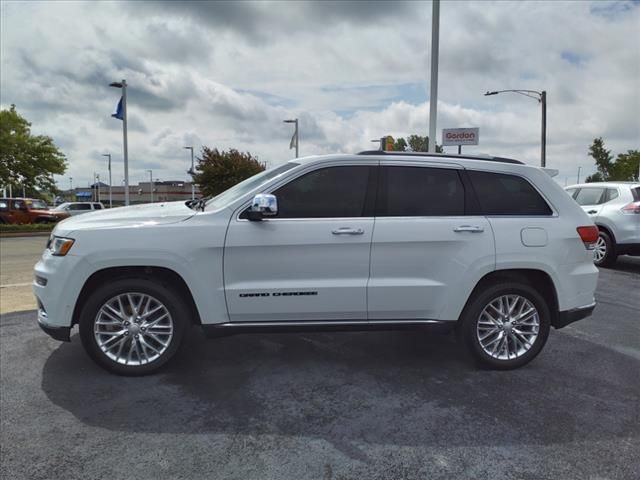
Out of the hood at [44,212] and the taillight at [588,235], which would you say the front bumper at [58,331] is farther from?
the hood at [44,212]

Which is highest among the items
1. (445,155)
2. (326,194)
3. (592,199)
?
(445,155)

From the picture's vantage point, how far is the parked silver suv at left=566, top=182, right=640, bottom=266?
30.8 feet

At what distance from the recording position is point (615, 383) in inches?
161

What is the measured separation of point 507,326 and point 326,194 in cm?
190

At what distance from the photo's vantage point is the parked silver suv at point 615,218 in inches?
369

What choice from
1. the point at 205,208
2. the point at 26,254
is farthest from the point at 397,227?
the point at 26,254

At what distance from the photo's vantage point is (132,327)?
4.02 m

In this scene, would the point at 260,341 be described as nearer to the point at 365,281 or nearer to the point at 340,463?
the point at 365,281

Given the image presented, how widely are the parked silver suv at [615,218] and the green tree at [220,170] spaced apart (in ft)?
95.1

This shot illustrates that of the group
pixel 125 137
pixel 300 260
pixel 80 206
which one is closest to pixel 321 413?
pixel 300 260

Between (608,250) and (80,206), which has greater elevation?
(80,206)

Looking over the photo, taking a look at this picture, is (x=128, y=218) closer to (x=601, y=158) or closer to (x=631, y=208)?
(x=631, y=208)

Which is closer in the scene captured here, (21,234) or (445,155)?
(445,155)

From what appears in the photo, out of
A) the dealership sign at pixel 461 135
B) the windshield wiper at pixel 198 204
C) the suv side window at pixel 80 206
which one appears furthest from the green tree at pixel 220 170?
the windshield wiper at pixel 198 204
